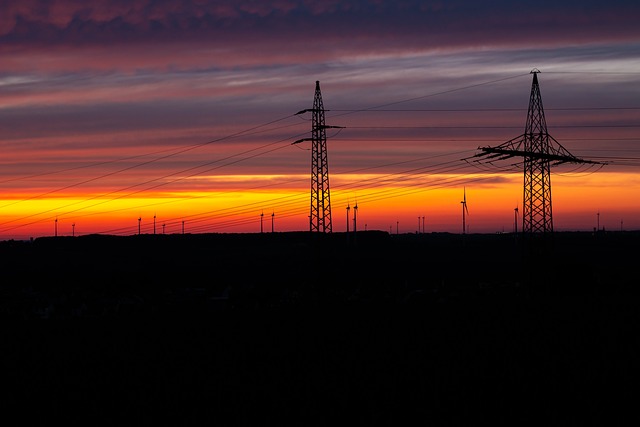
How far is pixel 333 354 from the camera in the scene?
1825 inches

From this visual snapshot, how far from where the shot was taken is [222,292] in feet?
311

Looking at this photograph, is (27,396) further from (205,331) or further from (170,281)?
(170,281)

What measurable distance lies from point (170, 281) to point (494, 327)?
227 feet

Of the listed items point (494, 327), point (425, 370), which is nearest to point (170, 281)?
point (494, 327)

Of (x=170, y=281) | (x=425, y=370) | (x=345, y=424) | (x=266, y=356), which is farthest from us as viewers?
(x=170, y=281)

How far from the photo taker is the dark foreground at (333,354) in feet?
112

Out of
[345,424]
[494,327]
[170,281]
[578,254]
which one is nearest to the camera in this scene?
[345,424]

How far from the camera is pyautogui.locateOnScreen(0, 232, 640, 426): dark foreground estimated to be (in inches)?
1340

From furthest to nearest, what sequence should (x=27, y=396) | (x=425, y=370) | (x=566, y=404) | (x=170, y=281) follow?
1. (x=170, y=281)
2. (x=425, y=370)
3. (x=27, y=396)
4. (x=566, y=404)

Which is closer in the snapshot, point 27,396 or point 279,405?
point 279,405

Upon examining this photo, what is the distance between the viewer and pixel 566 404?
111ft

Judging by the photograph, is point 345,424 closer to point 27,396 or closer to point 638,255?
point 27,396

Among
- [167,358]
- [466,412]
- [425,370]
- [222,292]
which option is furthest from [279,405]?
[222,292]

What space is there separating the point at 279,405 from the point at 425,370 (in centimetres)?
958
